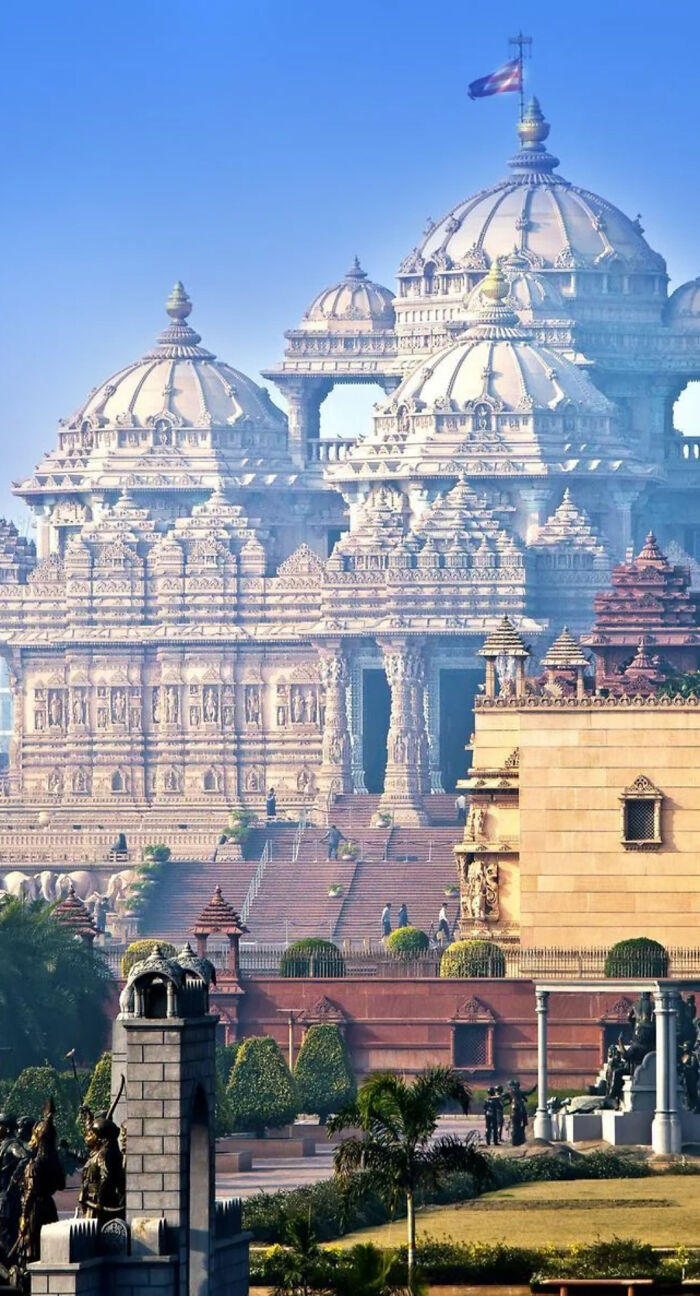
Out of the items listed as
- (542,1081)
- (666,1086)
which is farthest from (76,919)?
(666,1086)

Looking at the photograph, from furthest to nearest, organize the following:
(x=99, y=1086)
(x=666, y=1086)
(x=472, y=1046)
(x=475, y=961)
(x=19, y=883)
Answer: (x=19, y=883)
(x=475, y=961)
(x=472, y=1046)
(x=99, y=1086)
(x=666, y=1086)

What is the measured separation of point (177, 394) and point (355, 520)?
11127 mm

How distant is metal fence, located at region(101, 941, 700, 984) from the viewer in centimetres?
8562

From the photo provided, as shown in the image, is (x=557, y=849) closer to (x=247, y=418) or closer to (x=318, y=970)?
(x=318, y=970)

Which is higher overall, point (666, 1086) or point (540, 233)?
point (540, 233)

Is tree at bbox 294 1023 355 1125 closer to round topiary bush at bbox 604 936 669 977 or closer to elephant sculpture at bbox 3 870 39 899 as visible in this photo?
round topiary bush at bbox 604 936 669 977

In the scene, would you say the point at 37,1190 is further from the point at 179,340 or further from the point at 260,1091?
the point at 179,340

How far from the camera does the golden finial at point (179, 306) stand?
18138 cm

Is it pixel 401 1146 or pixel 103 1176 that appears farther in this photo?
pixel 401 1146

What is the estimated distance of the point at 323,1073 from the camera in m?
83.2

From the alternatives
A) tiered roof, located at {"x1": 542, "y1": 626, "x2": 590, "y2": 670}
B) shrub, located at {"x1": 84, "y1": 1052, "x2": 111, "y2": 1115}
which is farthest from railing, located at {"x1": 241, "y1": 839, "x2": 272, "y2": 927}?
shrub, located at {"x1": 84, "y1": 1052, "x2": 111, "y2": 1115}

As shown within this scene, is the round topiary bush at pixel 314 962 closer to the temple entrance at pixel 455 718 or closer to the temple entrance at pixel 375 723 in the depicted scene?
the temple entrance at pixel 455 718

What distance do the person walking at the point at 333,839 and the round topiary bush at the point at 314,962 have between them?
116 ft

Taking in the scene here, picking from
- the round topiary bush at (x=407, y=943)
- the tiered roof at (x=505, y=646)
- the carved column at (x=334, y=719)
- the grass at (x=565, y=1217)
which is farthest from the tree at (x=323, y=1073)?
the carved column at (x=334, y=719)
